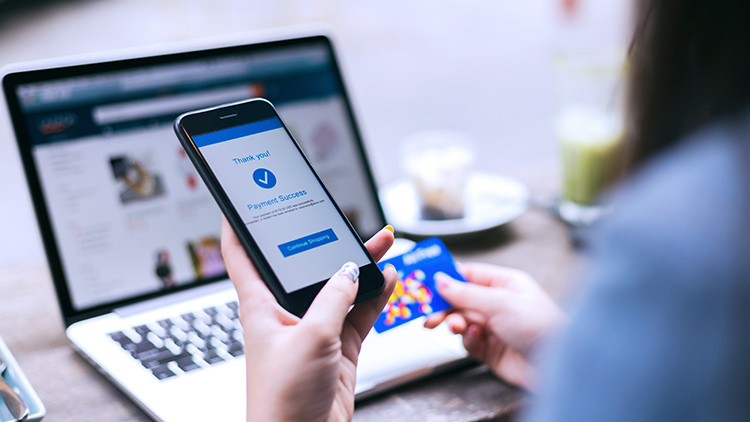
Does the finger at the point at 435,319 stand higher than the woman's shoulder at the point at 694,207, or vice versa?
the woman's shoulder at the point at 694,207

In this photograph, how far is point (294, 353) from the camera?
46 centimetres

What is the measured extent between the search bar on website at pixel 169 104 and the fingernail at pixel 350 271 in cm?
42

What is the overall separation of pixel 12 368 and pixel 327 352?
344mm

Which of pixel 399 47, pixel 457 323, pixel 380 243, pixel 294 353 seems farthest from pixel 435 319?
pixel 399 47

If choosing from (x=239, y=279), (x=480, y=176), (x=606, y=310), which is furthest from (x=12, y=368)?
(x=480, y=176)

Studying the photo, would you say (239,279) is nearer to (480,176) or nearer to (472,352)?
(472,352)

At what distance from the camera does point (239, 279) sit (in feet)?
1.73

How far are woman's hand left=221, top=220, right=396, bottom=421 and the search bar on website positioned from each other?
372 millimetres

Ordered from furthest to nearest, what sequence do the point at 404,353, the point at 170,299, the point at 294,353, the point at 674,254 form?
the point at 170,299, the point at 404,353, the point at 294,353, the point at 674,254

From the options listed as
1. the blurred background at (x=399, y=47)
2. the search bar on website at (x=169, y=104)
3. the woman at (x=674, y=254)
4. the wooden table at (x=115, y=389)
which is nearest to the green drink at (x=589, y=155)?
the wooden table at (x=115, y=389)

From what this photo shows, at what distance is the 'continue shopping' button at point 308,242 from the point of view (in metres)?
0.56

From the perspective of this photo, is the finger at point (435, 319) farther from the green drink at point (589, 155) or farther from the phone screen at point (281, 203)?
the green drink at point (589, 155)

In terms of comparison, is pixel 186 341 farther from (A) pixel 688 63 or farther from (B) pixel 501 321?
(A) pixel 688 63

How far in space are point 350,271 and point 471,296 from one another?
0.65 ft
